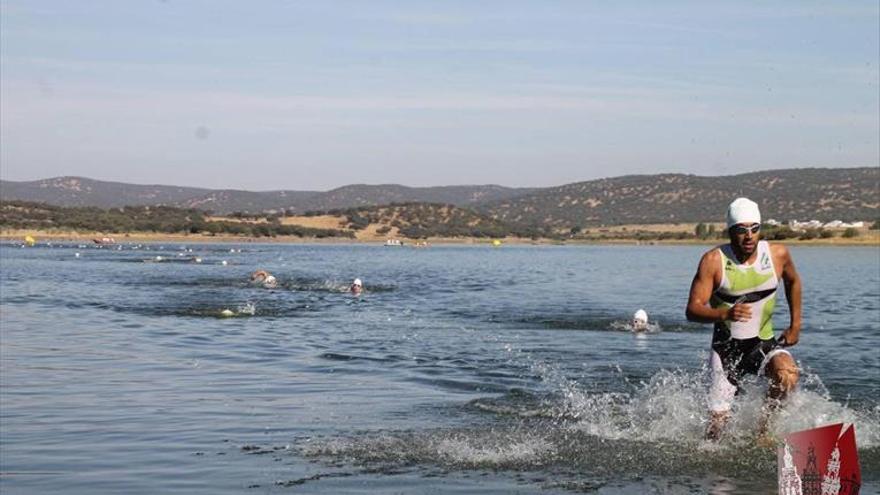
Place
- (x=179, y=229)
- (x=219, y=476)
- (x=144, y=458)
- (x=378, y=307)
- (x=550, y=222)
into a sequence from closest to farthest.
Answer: (x=219, y=476) → (x=144, y=458) → (x=378, y=307) → (x=179, y=229) → (x=550, y=222)

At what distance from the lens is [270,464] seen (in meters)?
10.1

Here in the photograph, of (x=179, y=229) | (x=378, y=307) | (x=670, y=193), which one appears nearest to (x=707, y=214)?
(x=670, y=193)

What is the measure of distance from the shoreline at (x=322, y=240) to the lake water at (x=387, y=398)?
8689cm

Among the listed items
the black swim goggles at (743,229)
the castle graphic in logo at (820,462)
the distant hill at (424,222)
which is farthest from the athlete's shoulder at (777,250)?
the distant hill at (424,222)

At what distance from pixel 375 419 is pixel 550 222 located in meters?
177

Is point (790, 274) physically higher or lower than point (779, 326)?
higher

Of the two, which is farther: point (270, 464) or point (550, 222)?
point (550, 222)

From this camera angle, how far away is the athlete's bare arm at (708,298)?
9406mm

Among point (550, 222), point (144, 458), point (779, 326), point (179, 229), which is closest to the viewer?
point (144, 458)

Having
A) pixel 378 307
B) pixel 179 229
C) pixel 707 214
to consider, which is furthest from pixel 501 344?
pixel 707 214

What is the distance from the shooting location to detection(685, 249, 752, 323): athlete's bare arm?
30.9 ft

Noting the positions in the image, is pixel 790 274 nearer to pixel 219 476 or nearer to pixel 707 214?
pixel 219 476

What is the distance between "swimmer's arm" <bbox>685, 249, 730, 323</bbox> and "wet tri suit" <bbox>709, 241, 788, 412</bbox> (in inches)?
3.6

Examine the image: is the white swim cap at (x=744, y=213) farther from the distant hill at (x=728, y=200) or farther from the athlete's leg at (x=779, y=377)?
the distant hill at (x=728, y=200)
